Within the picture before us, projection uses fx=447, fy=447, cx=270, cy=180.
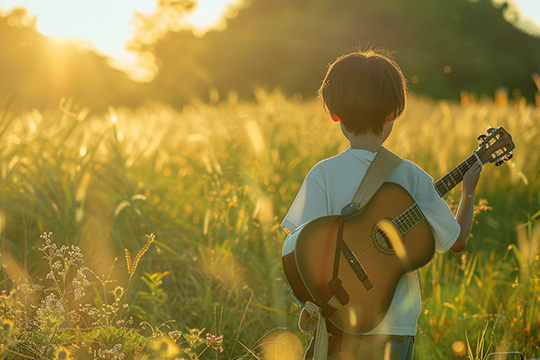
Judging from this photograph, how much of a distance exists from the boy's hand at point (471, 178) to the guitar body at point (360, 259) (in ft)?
0.85

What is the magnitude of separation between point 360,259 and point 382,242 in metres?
0.10

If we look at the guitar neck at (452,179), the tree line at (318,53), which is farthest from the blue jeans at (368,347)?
the tree line at (318,53)

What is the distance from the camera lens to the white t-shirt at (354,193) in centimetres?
164

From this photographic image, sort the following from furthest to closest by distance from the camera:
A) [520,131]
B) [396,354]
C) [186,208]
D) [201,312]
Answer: [520,131] < [186,208] < [201,312] < [396,354]

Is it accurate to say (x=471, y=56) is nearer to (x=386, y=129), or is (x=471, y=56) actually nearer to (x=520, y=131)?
(x=520, y=131)

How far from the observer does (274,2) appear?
110 ft

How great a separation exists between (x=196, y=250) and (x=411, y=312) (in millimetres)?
1682

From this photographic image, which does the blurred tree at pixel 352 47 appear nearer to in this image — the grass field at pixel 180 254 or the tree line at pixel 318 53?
the tree line at pixel 318 53

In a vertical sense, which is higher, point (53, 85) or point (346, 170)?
point (53, 85)

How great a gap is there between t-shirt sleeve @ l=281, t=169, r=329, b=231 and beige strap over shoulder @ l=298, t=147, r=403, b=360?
0.41 ft

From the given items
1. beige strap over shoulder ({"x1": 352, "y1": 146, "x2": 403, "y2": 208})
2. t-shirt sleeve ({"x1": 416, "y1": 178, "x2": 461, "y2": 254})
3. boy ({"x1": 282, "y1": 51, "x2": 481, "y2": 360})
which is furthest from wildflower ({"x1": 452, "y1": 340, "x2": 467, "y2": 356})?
beige strap over shoulder ({"x1": 352, "y1": 146, "x2": 403, "y2": 208})

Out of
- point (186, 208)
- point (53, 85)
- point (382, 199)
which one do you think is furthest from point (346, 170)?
point (53, 85)

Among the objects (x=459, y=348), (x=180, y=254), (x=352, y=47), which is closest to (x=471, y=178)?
(x=459, y=348)

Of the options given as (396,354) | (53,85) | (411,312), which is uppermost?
(53,85)
